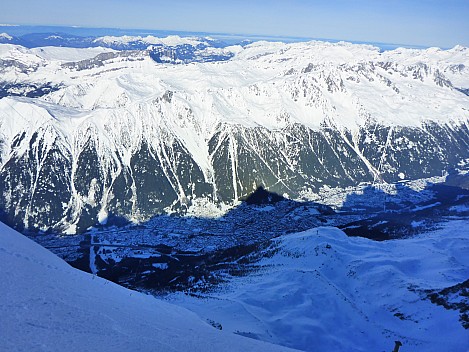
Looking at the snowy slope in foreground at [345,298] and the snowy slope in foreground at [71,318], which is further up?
the snowy slope in foreground at [71,318]

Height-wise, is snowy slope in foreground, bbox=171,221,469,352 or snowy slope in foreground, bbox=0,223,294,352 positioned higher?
snowy slope in foreground, bbox=0,223,294,352

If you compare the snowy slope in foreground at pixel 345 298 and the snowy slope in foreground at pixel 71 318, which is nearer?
the snowy slope in foreground at pixel 71 318

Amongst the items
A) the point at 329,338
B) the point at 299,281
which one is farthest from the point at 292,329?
the point at 299,281

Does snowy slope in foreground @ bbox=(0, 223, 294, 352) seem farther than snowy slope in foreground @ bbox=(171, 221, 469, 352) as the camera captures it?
No

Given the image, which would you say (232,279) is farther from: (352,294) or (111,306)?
(111,306)
